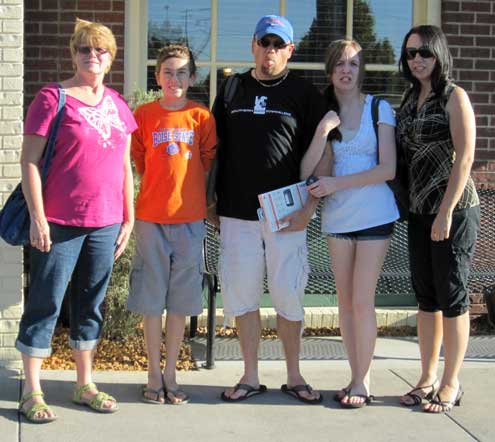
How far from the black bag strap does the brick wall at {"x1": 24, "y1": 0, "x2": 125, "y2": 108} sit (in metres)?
1.97

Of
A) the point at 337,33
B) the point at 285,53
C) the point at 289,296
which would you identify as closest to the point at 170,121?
the point at 285,53

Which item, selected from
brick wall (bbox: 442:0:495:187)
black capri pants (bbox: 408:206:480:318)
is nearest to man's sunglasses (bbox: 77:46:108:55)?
black capri pants (bbox: 408:206:480:318)

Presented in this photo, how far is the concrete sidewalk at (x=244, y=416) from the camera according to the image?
391 cm

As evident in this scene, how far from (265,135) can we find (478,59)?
269 cm

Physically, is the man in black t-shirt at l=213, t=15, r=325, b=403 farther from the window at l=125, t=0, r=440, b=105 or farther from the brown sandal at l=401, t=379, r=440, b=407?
the window at l=125, t=0, r=440, b=105

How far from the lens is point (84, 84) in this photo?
389cm

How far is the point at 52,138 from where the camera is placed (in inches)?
148

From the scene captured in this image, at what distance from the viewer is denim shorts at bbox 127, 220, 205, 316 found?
417 cm

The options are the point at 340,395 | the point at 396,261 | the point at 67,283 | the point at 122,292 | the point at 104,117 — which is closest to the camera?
the point at 104,117

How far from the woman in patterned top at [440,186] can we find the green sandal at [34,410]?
192 centimetres

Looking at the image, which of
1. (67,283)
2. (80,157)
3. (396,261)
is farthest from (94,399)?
(396,261)

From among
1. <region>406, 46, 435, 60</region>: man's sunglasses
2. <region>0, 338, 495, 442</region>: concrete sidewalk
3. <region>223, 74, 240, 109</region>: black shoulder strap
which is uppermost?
<region>406, 46, 435, 60</region>: man's sunglasses

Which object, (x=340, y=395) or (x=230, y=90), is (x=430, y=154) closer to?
(x=230, y=90)

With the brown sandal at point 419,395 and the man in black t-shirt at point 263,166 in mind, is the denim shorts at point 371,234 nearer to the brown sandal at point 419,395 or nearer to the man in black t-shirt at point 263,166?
the man in black t-shirt at point 263,166
